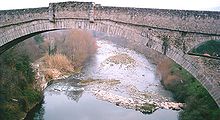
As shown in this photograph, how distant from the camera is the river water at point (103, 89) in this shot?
19.7 metres

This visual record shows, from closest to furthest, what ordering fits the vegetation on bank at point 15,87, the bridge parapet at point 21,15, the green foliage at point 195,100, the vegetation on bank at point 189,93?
the bridge parapet at point 21,15 → the green foliage at point 195,100 → the vegetation on bank at point 189,93 → the vegetation on bank at point 15,87

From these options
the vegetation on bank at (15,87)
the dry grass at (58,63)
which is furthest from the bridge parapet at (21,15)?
the dry grass at (58,63)

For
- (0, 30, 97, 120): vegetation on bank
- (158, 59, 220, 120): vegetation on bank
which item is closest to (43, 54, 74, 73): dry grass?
(0, 30, 97, 120): vegetation on bank

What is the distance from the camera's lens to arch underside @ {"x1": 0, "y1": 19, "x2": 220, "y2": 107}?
9266 mm

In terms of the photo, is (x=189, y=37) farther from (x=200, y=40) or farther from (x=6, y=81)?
(x=6, y=81)

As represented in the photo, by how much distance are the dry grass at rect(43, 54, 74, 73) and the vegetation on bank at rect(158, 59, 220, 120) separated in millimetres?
8597

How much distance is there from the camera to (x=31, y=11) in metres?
11.6

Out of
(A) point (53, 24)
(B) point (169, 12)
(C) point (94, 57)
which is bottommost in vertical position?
(C) point (94, 57)

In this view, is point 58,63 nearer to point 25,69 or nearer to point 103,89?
point 103,89

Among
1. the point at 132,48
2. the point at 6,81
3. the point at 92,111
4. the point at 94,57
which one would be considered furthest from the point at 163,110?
the point at 132,48

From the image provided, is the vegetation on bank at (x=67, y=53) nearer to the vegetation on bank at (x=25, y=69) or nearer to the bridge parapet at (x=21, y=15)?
the vegetation on bank at (x=25, y=69)

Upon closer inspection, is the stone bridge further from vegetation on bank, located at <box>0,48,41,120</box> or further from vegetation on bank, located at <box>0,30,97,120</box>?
vegetation on bank, located at <box>0,30,97,120</box>

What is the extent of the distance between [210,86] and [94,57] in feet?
94.8

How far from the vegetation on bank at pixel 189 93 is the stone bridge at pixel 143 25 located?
4905 mm
